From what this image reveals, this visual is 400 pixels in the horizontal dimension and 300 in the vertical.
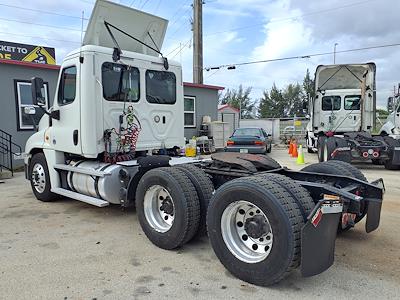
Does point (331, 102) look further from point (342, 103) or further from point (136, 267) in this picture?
point (136, 267)

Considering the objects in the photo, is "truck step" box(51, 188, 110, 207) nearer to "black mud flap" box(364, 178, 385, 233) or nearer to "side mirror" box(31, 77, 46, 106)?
"side mirror" box(31, 77, 46, 106)

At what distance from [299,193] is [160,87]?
150 inches

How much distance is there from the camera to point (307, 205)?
3.29 m

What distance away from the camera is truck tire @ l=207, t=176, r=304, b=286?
314 centimetres

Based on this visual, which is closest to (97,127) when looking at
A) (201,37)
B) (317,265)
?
(317,265)

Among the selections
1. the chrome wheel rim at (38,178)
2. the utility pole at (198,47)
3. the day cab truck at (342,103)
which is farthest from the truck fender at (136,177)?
the utility pole at (198,47)

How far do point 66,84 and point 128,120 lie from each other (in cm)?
120

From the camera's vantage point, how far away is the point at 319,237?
3.12 m

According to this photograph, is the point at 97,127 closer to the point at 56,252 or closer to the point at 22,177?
the point at 56,252

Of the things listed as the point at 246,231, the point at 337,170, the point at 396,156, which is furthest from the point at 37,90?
the point at 396,156

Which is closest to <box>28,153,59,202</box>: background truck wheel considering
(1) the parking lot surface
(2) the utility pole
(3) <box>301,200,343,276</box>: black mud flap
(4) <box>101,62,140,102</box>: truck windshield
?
(1) the parking lot surface

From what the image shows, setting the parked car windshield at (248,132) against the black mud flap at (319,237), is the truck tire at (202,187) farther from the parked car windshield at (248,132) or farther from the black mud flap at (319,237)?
the parked car windshield at (248,132)

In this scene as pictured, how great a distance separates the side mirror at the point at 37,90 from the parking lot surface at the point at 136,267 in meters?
1.89

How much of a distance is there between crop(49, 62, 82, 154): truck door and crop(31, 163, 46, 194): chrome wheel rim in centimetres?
78
